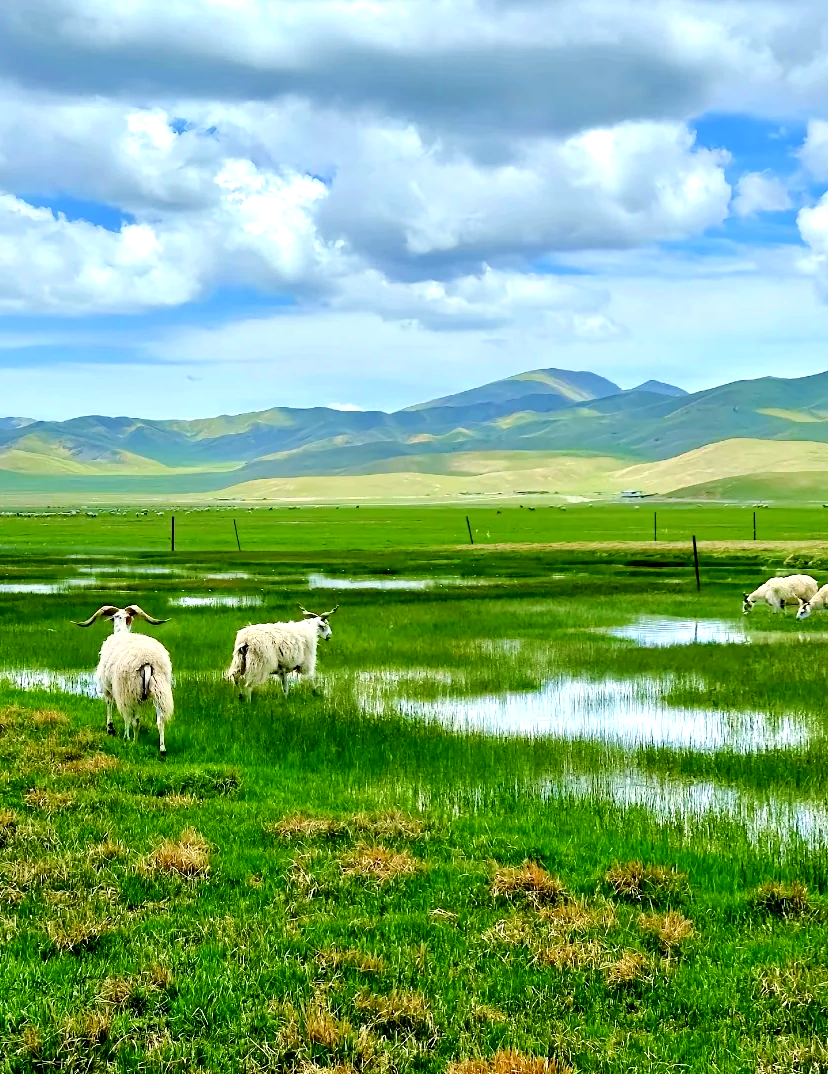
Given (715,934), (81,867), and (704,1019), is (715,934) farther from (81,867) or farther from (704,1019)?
(81,867)

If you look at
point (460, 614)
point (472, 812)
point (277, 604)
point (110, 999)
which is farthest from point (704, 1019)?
point (277, 604)

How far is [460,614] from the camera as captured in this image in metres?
36.3

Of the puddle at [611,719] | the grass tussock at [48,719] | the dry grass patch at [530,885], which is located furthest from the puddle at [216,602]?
the dry grass patch at [530,885]

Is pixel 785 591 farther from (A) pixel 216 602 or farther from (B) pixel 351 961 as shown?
(B) pixel 351 961

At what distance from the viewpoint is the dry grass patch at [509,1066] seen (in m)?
6.17

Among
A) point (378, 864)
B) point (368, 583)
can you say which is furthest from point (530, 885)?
point (368, 583)

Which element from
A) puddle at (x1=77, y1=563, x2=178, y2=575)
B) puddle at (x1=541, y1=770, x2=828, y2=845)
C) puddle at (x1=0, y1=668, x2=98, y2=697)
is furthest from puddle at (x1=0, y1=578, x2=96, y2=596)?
puddle at (x1=541, y1=770, x2=828, y2=845)

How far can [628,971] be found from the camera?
744cm

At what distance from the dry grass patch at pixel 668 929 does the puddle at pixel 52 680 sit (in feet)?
47.4

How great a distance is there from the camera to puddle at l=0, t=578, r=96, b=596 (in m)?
44.9

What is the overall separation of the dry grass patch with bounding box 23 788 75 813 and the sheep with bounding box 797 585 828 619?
1164 inches

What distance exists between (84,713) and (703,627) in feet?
72.9

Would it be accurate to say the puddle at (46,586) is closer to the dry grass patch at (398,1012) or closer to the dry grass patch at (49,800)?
the dry grass patch at (49,800)

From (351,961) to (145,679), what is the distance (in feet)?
26.4
